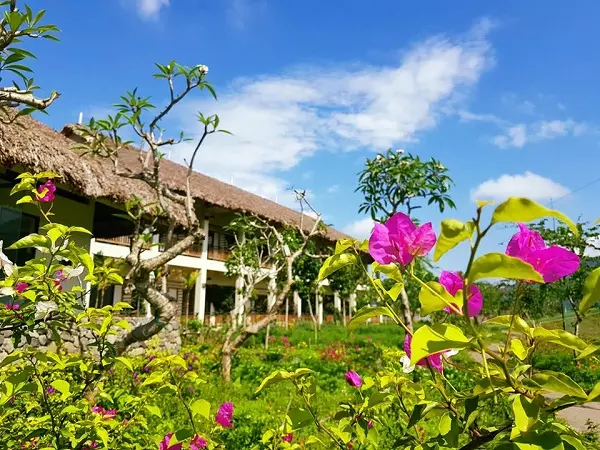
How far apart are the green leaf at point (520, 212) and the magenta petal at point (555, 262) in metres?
0.22

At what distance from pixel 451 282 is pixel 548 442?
263 mm

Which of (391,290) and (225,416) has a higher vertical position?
(391,290)

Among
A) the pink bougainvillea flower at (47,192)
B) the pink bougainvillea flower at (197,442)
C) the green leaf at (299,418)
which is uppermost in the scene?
the pink bougainvillea flower at (47,192)

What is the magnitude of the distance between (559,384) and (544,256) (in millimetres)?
192

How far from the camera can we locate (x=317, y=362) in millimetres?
7445

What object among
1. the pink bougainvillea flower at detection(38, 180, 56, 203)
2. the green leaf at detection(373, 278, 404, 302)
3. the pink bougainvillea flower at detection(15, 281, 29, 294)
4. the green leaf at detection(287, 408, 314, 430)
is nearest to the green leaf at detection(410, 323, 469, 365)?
the green leaf at detection(373, 278, 404, 302)

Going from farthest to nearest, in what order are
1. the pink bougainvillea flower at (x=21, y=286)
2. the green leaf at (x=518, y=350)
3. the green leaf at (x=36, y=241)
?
the pink bougainvillea flower at (x=21, y=286), the green leaf at (x=36, y=241), the green leaf at (x=518, y=350)

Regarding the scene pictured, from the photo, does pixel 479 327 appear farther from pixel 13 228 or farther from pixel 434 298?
pixel 13 228

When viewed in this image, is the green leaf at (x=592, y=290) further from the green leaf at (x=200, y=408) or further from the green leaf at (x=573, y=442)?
the green leaf at (x=200, y=408)

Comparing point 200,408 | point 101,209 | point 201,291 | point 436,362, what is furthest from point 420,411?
point 201,291

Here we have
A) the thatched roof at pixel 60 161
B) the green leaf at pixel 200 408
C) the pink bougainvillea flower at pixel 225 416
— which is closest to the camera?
the green leaf at pixel 200 408

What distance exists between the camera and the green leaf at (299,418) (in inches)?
38.4

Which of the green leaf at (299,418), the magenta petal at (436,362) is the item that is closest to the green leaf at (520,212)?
the magenta petal at (436,362)

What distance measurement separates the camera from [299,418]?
98 cm
